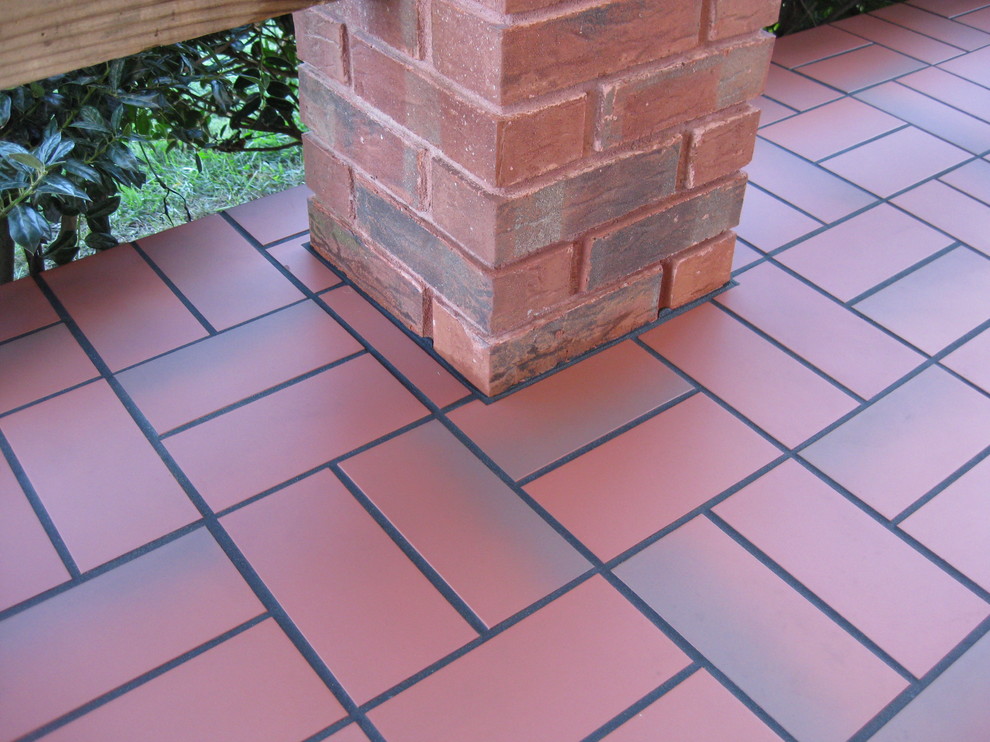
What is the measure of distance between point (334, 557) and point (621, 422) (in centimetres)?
52

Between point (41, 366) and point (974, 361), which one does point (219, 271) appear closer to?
point (41, 366)

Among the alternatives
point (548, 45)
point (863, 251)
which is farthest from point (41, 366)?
point (863, 251)

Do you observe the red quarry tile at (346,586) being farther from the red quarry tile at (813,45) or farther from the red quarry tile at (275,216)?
the red quarry tile at (813,45)

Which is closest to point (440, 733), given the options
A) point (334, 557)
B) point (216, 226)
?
point (334, 557)

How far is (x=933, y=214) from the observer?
2080mm

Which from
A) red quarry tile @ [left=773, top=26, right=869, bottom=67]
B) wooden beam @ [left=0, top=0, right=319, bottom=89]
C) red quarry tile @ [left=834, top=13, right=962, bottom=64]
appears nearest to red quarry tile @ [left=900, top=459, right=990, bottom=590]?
wooden beam @ [left=0, top=0, right=319, bottom=89]

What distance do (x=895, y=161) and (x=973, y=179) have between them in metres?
0.18

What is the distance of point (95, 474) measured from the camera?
140cm

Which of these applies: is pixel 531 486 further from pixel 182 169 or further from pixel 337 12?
pixel 182 169

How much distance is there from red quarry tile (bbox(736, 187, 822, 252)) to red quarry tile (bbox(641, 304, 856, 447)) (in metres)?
0.30

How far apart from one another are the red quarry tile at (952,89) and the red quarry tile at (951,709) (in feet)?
5.99

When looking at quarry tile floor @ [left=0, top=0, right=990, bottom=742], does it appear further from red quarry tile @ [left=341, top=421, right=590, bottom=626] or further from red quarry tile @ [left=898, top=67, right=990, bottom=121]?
red quarry tile @ [left=898, top=67, right=990, bottom=121]

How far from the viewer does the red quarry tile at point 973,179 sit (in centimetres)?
217

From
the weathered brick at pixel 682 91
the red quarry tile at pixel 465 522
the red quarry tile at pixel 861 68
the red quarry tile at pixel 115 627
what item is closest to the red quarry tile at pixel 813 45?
the red quarry tile at pixel 861 68
